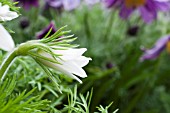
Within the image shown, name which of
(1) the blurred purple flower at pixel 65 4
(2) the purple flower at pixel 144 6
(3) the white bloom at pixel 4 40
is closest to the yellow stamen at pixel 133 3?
(2) the purple flower at pixel 144 6

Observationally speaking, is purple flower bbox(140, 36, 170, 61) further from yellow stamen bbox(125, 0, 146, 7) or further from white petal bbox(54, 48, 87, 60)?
white petal bbox(54, 48, 87, 60)

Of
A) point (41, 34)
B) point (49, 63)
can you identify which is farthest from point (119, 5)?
point (49, 63)

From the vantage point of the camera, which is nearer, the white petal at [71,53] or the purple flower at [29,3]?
the white petal at [71,53]

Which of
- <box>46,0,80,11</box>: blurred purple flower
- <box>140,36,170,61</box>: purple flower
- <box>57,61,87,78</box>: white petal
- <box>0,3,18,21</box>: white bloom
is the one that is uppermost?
<box>46,0,80,11</box>: blurred purple flower

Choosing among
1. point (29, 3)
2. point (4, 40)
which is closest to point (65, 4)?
point (29, 3)

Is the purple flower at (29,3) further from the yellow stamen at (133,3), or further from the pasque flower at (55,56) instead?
the pasque flower at (55,56)

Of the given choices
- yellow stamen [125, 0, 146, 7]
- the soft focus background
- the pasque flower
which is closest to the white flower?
the pasque flower

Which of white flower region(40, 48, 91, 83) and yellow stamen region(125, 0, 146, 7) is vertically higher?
yellow stamen region(125, 0, 146, 7)
